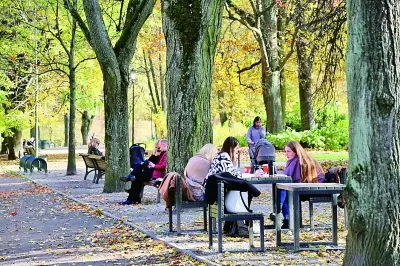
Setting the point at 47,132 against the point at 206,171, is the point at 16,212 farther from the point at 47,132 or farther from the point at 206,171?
the point at 47,132

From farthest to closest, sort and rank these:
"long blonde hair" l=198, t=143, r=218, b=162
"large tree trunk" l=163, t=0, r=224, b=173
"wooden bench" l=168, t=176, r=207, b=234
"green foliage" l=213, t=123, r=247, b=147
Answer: "green foliage" l=213, t=123, r=247, b=147, "large tree trunk" l=163, t=0, r=224, b=173, "long blonde hair" l=198, t=143, r=218, b=162, "wooden bench" l=168, t=176, r=207, b=234

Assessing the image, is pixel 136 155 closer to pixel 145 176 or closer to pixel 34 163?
pixel 145 176

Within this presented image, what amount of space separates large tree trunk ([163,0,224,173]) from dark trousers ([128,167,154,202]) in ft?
6.30

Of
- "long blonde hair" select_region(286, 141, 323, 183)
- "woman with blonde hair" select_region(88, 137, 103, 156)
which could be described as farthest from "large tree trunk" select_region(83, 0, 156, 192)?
"long blonde hair" select_region(286, 141, 323, 183)

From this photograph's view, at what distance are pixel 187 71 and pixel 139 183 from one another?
3409 mm

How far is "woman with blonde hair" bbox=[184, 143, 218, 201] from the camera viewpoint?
11664 mm

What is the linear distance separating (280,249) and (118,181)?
10456 mm

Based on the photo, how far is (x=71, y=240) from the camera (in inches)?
448

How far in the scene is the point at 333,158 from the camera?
30438 millimetres

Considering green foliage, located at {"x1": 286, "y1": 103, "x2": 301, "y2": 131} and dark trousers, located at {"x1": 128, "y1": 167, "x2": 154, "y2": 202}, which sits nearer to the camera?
dark trousers, located at {"x1": 128, "y1": 167, "x2": 154, "y2": 202}

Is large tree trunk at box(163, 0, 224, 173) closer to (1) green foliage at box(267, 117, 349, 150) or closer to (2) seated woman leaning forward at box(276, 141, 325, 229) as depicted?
(2) seated woman leaning forward at box(276, 141, 325, 229)

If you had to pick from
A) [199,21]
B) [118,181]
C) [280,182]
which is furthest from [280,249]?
[118,181]

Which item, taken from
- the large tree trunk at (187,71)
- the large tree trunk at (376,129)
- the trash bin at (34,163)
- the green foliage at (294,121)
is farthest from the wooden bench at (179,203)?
the green foliage at (294,121)

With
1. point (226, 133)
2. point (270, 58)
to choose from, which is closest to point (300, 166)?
point (270, 58)
